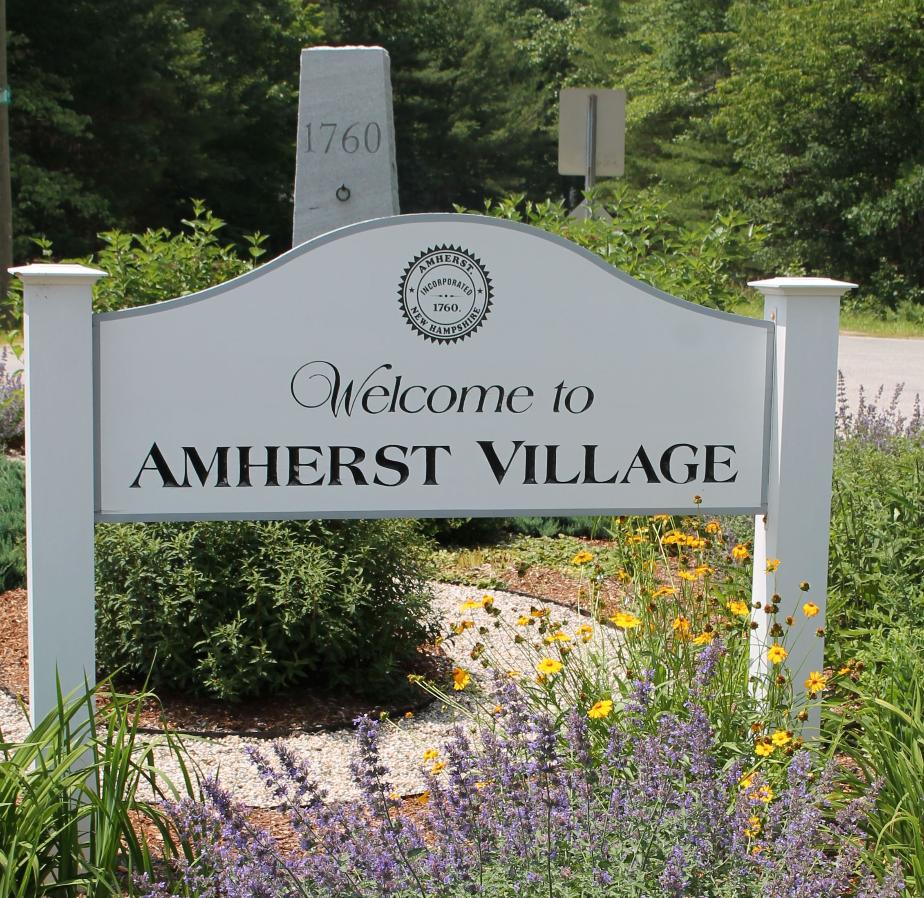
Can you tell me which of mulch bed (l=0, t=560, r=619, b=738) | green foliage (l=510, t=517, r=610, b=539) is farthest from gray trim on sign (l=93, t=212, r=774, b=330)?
green foliage (l=510, t=517, r=610, b=539)

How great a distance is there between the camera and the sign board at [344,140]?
19.7ft

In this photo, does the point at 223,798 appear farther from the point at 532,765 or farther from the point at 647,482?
the point at 647,482

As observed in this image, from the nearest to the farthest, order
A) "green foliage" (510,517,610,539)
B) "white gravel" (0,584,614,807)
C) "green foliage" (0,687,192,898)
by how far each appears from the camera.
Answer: "green foliage" (0,687,192,898) < "white gravel" (0,584,614,807) < "green foliage" (510,517,610,539)

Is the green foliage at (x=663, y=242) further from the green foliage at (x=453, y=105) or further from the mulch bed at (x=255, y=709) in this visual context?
the green foliage at (x=453, y=105)

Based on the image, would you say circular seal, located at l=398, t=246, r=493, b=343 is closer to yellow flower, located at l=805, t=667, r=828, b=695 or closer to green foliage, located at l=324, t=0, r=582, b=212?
yellow flower, located at l=805, t=667, r=828, b=695

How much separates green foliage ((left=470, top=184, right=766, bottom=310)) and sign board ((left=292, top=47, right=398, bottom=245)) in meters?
0.77

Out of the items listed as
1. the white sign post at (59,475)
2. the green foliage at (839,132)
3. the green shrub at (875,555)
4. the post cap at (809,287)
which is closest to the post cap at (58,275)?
the white sign post at (59,475)

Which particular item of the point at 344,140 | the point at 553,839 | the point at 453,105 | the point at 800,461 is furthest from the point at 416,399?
the point at 453,105

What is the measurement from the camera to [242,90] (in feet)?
104

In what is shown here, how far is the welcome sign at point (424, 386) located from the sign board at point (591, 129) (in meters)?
5.96

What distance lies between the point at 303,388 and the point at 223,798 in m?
1.09

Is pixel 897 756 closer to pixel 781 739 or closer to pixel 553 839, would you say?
pixel 781 739

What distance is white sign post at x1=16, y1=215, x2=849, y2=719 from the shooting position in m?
2.95

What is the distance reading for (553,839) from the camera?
95.5 inches
